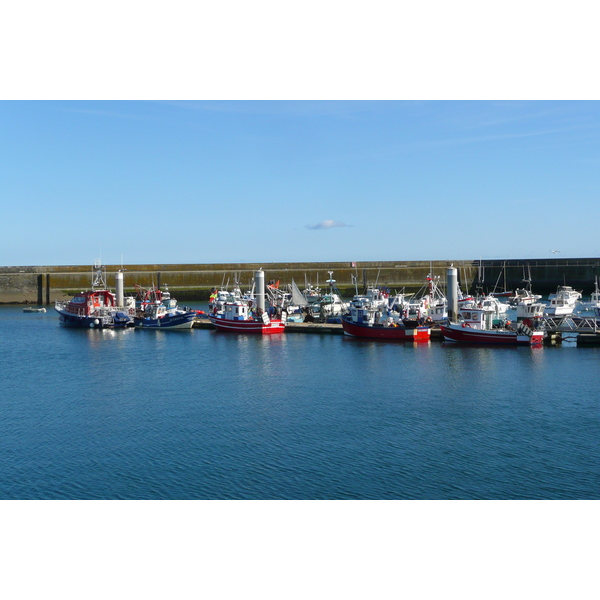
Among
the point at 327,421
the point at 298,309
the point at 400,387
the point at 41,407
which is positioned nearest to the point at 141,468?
the point at 327,421

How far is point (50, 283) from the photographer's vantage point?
76750 millimetres

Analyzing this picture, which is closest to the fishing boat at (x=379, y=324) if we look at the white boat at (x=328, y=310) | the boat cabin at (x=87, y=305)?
the white boat at (x=328, y=310)

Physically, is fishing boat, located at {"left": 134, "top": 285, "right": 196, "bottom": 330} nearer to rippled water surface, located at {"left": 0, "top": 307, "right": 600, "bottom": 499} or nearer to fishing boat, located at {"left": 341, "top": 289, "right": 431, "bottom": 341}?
rippled water surface, located at {"left": 0, "top": 307, "right": 600, "bottom": 499}

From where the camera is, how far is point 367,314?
40625 millimetres

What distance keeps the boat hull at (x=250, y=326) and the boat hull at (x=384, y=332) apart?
15.8 feet

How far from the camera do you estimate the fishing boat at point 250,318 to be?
144 feet

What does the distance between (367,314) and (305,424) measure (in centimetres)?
2056

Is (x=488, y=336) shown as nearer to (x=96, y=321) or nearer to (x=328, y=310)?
(x=328, y=310)

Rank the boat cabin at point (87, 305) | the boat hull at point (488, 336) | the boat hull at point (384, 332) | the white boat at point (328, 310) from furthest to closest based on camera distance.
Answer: the boat cabin at point (87, 305)
the white boat at point (328, 310)
the boat hull at point (384, 332)
the boat hull at point (488, 336)

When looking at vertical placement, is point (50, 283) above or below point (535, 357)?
above

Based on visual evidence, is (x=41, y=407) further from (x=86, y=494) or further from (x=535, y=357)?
(x=535, y=357)

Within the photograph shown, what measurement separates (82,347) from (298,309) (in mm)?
16805

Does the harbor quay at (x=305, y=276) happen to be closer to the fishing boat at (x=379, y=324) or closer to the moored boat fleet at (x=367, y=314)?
the moored boat fleet at (x=367, y=314)

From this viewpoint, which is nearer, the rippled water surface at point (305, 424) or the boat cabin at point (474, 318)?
the rippled water surface at point (305, 424)
